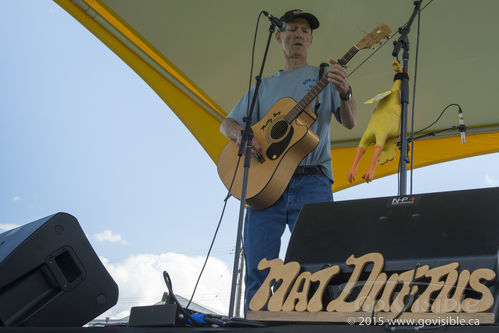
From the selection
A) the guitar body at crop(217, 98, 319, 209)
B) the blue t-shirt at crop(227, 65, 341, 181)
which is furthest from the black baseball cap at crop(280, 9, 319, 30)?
the guitar body at crop(217, 98, 319, 209)

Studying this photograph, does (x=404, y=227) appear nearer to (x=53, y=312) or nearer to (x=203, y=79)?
(x=53, y=312)

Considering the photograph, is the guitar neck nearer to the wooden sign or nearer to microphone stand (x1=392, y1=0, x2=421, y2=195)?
microphone stand (x1=392, y1=0, x2=421, y2=195)

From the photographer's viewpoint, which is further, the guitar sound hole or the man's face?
the man's face

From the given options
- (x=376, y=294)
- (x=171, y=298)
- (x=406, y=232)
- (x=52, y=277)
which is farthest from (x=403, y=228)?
(x=52, y=277)

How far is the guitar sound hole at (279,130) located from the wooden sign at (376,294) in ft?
3.96

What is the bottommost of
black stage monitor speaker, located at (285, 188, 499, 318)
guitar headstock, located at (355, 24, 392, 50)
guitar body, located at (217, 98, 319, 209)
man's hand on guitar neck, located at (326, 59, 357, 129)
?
black stage monitor speaker, located at (285, 188, 499, 318)

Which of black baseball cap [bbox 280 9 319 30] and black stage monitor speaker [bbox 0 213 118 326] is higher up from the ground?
black baseball cap [bbox 280 9 319 30]

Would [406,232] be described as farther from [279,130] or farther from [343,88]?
[279,130]

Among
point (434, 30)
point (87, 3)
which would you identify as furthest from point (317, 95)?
point (87, 3)

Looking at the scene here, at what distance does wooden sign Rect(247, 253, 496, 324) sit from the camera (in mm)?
702

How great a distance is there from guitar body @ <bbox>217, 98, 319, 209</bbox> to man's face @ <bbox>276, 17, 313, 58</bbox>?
0.91ft

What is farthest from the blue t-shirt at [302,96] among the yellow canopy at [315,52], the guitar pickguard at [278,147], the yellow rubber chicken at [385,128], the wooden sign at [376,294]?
the wooden sign at [376,294]

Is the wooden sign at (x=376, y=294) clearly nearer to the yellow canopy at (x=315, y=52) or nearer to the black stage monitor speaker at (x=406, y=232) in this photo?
the black stage monitor speaker at (x=406, y=232)

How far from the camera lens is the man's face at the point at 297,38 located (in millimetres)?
2281
